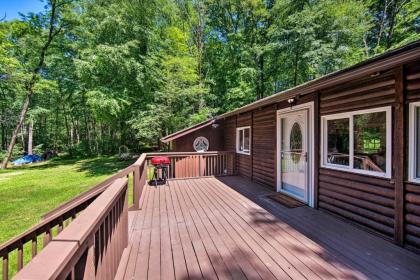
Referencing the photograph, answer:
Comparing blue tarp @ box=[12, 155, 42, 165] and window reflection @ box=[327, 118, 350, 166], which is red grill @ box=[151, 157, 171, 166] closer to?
window reflection @ box=[327, 118, 350, 166]

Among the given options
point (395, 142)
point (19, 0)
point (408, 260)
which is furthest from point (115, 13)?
point (408, 260)

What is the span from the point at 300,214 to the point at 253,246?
153cm

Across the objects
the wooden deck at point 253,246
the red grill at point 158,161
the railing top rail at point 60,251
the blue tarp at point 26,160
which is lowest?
the blue tarp at point 26,160

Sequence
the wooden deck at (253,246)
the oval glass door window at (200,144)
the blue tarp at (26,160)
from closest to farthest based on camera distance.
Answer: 1. the wooden deck at (253,246)
2. the oval glass door window at (200,144)
3. the blue tarp at (26,160)

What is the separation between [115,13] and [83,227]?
13864 millimetres

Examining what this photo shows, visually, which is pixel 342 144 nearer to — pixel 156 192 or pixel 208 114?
pixel 156 192

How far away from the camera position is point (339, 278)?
2.13 m

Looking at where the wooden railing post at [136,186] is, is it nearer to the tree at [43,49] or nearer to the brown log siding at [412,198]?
the brown log siding at [412,198]

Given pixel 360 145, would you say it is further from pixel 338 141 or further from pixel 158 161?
pixel 158 161

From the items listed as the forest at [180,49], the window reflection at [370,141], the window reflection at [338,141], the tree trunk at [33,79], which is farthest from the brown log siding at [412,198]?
the tree trunk at [33,79]

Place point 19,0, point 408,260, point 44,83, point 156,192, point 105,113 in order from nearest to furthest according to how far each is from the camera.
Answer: point 408,260, point 156,192, point 105,113, point 19,0, point 44,83

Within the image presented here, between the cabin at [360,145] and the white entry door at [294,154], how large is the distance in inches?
0.8

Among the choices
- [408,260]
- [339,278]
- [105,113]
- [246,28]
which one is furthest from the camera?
[246,28]

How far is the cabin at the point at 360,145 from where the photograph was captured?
2639mm
